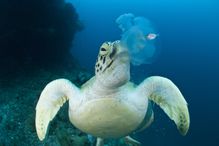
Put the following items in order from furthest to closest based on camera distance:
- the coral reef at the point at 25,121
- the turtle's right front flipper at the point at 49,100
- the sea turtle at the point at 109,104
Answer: the coral reef at the point at 25,121 < the turtle's right front flipper at the point at 49,100 < the sea turtle at the point at 109,104

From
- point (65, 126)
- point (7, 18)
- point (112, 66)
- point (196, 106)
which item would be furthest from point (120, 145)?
point (196, 106)

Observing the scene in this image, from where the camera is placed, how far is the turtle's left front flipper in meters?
2.89

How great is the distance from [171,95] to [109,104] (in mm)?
630

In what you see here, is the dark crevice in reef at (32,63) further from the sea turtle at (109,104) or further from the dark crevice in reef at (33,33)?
the sea turtle at (109,104)

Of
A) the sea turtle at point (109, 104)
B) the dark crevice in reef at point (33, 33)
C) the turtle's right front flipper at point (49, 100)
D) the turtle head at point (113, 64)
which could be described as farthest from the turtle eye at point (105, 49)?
the dark crevice in reef at point (33, 33)

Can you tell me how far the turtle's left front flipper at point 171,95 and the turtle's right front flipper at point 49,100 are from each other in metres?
0.64

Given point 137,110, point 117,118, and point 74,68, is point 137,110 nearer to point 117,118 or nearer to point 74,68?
point 117,118

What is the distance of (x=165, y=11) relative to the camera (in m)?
41.7

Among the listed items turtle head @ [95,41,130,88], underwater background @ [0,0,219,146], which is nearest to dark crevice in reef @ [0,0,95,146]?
underwater background @ [0,0,219,146]

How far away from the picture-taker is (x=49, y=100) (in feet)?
9.55

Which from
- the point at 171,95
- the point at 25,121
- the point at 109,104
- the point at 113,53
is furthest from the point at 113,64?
the point at 25,121

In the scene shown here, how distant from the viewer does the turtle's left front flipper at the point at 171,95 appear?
9.50 ft

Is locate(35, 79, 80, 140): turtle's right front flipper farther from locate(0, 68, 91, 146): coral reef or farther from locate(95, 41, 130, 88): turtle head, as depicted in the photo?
locate(95, 41, 130, 88): turtle head

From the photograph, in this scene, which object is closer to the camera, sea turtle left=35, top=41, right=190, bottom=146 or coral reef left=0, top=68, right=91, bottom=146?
sea turtle left=35, top=41, right=190, bottom=146
